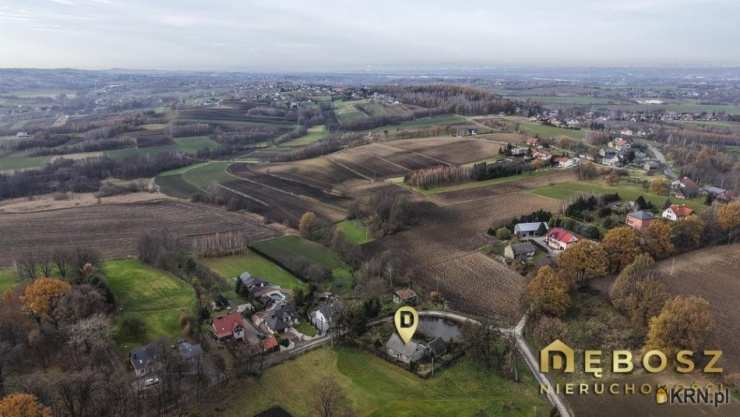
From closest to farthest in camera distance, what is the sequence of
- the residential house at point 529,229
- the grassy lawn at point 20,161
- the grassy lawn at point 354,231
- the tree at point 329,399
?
the tree at point 329,399 < the residential house at point 529,229 < the grassy lawn at point 354,231 < the grassy lawn at point 20,161

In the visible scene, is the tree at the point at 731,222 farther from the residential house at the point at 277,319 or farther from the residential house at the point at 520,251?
the residential house at the point at 277,319

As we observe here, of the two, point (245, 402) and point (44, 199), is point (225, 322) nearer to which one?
point (245, 402)

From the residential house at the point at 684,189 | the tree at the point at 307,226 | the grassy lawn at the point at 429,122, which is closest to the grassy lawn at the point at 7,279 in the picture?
the tree at the point at 307,226

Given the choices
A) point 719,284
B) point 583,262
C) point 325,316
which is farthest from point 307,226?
point 719,284

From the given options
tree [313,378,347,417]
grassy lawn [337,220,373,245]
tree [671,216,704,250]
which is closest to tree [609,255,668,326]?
tree [671,216,704,250]

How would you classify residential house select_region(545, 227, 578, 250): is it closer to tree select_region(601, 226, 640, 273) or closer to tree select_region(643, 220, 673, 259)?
tree select_region(601, 226, 640, 273)

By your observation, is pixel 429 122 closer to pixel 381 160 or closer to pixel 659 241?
pixel 381 160

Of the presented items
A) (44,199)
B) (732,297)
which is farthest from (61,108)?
(732,297)
